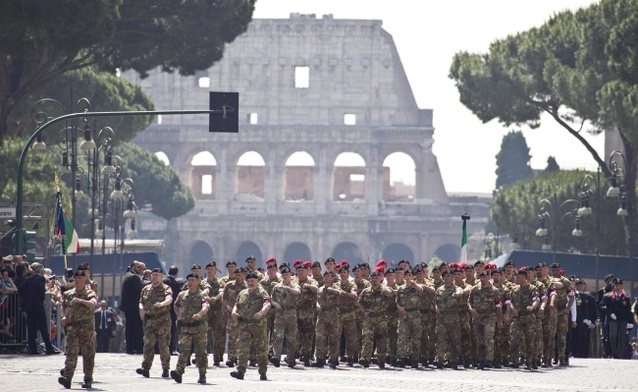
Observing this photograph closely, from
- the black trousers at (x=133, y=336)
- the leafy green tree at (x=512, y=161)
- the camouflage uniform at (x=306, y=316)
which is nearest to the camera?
the camouflage uniform at (x=306, y=316)

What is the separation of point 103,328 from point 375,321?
29.5 ft

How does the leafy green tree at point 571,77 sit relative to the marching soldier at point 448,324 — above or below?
above

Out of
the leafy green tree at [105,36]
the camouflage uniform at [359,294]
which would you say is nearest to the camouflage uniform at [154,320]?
the camouflage uniform at [359,294]

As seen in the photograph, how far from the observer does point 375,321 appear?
2495 centimetres

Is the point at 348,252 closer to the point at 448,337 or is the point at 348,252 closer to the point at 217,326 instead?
the point at 448,337

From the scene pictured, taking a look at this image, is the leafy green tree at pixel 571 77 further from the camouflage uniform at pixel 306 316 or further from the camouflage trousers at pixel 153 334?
the camouflage trousers at pixel 153 334

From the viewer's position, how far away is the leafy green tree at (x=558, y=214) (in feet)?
193

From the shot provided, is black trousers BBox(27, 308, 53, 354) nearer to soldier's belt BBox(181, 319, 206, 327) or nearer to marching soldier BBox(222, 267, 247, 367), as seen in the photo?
marching soldier BBox(222, 267, 247, 367)

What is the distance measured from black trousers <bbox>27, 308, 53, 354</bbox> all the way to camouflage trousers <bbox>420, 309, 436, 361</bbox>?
5.60 m

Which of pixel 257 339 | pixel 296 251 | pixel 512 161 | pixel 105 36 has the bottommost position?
pixel 296 251

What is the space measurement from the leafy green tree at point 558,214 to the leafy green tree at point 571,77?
6.10 metres

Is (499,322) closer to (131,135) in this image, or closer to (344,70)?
(131,135)

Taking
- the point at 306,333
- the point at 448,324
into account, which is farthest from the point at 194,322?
the point at 448,324

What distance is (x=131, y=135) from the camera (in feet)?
167
